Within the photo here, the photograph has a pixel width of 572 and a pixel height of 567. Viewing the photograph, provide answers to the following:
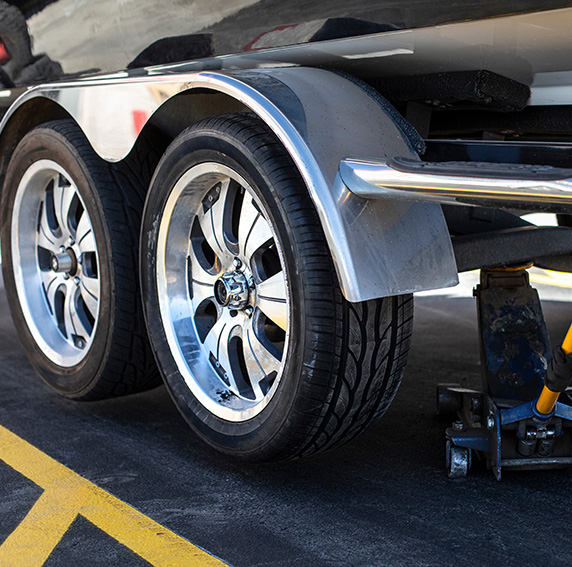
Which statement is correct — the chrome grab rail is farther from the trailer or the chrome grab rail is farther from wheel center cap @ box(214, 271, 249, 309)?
wheel center cap @ box(214, 271, 249, 309)

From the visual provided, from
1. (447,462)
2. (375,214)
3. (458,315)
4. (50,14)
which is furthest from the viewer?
(458,315)

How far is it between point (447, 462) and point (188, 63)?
5.06 ft

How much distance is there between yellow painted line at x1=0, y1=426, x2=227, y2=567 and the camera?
209 centimetres

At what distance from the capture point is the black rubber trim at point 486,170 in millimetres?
1769

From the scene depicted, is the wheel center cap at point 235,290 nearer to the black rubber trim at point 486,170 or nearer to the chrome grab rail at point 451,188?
the chrome grab rail at point 451,188

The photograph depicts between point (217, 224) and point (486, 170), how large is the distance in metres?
1.09

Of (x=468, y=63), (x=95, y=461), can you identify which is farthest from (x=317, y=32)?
(x=95, y=461)

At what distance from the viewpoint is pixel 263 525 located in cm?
224

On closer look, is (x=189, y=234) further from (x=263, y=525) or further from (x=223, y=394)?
(x=263, y=525)

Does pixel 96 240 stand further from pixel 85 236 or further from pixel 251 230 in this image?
pixel 251 230

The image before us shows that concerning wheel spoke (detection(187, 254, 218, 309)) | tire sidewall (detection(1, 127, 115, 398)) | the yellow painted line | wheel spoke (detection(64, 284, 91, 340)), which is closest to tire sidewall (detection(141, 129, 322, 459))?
wheel spoke (detection(187, 254, 218, 309))

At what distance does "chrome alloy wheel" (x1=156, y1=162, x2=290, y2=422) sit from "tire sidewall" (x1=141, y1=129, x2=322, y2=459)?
3cm

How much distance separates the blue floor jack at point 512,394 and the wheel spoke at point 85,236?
147cm

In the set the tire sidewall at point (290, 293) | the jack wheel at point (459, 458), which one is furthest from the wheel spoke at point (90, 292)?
the jack wheel at point (459, 458)
